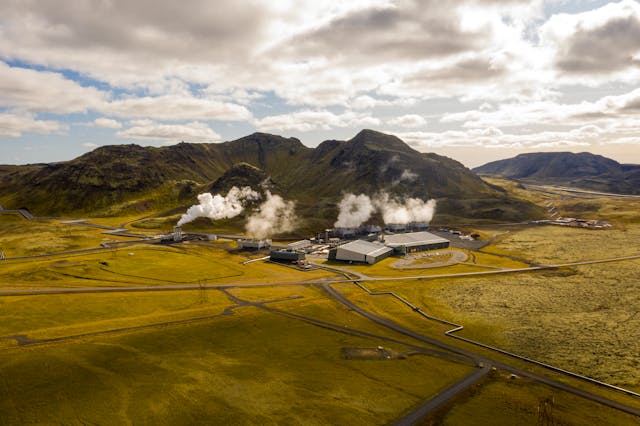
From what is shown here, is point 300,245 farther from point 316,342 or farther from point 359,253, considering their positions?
point 316,342

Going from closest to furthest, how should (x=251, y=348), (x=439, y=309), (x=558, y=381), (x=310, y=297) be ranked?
(x=558, y=381) < (x=251, y=348) < (x=439, y=309) < (x=310, y=297)

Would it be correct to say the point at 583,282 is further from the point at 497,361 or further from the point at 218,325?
the point at 218,325

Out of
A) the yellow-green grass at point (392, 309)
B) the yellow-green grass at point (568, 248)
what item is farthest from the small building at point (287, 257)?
the yellow-green grass at point (568, 248)

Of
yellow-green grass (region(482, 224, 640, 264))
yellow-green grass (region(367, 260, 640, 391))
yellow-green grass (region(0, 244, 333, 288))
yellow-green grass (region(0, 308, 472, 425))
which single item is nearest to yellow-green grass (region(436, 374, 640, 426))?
yellow-green grass (region(0, 308, 472, 425))

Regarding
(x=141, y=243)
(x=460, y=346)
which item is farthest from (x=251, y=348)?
(x=141, y=243)

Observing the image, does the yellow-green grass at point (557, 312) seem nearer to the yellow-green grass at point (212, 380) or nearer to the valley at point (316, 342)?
the valley at point (316, 342)

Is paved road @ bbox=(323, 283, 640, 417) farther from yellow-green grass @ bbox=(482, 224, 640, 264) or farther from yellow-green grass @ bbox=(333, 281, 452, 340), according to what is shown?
yellow-green grass @ bbox=(482, 224, 640, 264)
